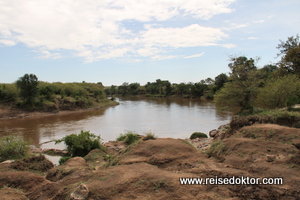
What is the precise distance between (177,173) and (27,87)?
43.5m

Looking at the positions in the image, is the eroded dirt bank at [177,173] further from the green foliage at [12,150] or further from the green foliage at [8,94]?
the green foliage at [8,94]

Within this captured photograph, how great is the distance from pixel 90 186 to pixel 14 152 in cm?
1017

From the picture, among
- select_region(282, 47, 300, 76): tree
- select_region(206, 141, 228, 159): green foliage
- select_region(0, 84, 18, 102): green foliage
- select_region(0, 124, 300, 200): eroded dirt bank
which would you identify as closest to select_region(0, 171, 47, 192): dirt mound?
select_region(0, 124, 300, 200): eroded dirt bank

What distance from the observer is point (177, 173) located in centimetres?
537

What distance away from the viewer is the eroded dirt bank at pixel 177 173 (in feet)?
14.5

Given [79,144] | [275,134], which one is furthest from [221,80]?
[275,134]

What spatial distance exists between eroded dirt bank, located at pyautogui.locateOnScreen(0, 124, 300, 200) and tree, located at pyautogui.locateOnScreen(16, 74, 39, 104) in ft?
128

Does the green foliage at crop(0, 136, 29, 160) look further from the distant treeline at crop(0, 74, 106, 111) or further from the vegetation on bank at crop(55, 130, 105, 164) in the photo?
the distant treeline at crop(0, 74, 106, 111)

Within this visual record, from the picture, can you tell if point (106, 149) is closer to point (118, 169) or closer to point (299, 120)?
point (118, 169)

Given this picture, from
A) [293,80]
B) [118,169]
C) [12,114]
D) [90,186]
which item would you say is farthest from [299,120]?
[12,114]

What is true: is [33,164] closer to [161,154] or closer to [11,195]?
[11,195]

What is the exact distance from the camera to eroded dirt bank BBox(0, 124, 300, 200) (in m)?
4.41

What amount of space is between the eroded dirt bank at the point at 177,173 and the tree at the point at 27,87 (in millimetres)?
39072

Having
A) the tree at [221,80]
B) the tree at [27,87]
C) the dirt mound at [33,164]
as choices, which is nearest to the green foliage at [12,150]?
the dirt mound at [33,164]
